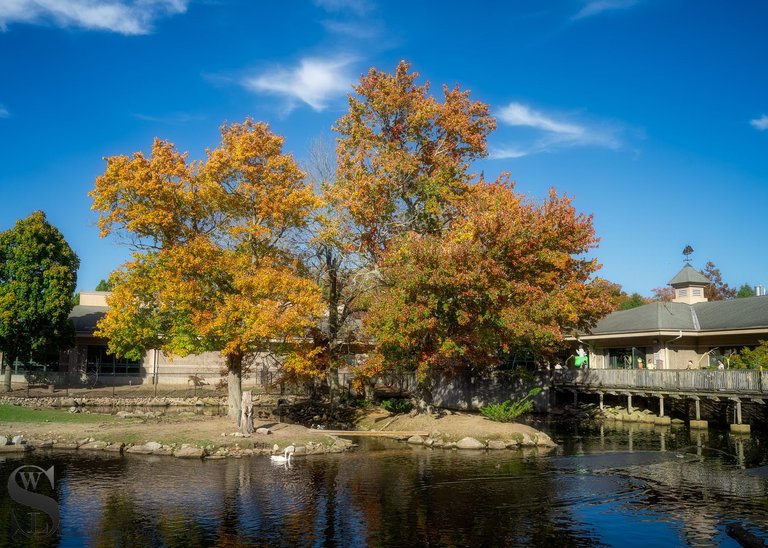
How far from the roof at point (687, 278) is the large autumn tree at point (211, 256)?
3040cm

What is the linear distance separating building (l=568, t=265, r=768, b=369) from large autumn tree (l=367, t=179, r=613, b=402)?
9.31 m

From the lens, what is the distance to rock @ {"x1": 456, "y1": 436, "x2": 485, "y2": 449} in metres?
27.4

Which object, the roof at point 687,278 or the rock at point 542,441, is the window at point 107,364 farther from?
the roof at point 687,278

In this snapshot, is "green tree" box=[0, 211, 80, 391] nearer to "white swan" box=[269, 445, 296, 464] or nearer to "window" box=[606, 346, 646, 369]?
"white swan" box=[269, 445, 296, 464]

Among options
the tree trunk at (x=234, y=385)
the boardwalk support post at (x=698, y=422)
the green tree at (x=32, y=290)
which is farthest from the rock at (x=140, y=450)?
the boardwalk support post at (x=698, y=422)

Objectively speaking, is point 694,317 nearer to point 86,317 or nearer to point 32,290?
point 32,290

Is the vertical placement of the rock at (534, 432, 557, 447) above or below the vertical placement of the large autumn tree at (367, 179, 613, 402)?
below

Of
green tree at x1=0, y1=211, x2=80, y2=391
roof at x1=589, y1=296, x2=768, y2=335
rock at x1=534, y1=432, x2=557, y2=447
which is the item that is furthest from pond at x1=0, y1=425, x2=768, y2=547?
green tree at x1=0, y1=211, x2=80, y2=391

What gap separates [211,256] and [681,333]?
90.7 feet

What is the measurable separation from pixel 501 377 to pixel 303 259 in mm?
14856

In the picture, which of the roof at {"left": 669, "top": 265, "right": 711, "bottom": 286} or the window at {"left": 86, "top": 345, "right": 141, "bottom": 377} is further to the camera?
the window at {"left": 86, "top": 345, "right": 141, "bottom": 377}

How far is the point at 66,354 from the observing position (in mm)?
51031

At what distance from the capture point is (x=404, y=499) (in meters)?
18.1

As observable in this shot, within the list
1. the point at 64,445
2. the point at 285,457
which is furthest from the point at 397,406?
the point at 64,445
